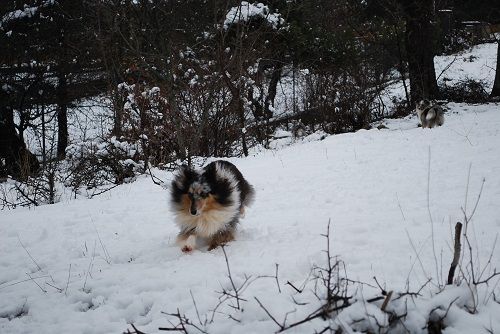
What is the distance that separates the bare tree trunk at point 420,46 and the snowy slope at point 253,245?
789 centimetres

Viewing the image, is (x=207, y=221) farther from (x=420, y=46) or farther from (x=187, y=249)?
(x=420, y=46)

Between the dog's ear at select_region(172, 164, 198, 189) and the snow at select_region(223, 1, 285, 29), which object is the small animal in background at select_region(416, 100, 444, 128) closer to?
the snow at select_region(223, 1, 285, 29)

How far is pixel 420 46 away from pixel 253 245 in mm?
13886

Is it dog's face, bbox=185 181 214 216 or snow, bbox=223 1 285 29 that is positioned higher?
snow, bbox=223 1 285 29

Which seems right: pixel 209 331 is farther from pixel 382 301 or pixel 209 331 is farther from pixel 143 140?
pixel 143 140

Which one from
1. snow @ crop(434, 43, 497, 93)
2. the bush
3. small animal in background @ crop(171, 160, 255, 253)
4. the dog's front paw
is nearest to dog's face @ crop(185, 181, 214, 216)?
small animal in background @ crop(171, 160, 255, 253)

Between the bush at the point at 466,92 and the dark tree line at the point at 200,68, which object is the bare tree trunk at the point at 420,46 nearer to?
the dark tree line at the point at 200,68

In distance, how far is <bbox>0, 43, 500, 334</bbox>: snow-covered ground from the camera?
2.68 meters

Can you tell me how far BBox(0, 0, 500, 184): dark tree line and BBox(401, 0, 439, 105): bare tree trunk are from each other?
0.13 ft

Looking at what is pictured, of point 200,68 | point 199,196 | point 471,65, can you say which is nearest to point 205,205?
point 199,196

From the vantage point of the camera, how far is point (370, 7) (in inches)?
657

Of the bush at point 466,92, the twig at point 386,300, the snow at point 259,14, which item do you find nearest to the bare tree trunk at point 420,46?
the bush at point 466,92

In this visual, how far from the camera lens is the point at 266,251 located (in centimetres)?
379

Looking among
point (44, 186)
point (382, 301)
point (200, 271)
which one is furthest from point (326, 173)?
point (44, 186)
